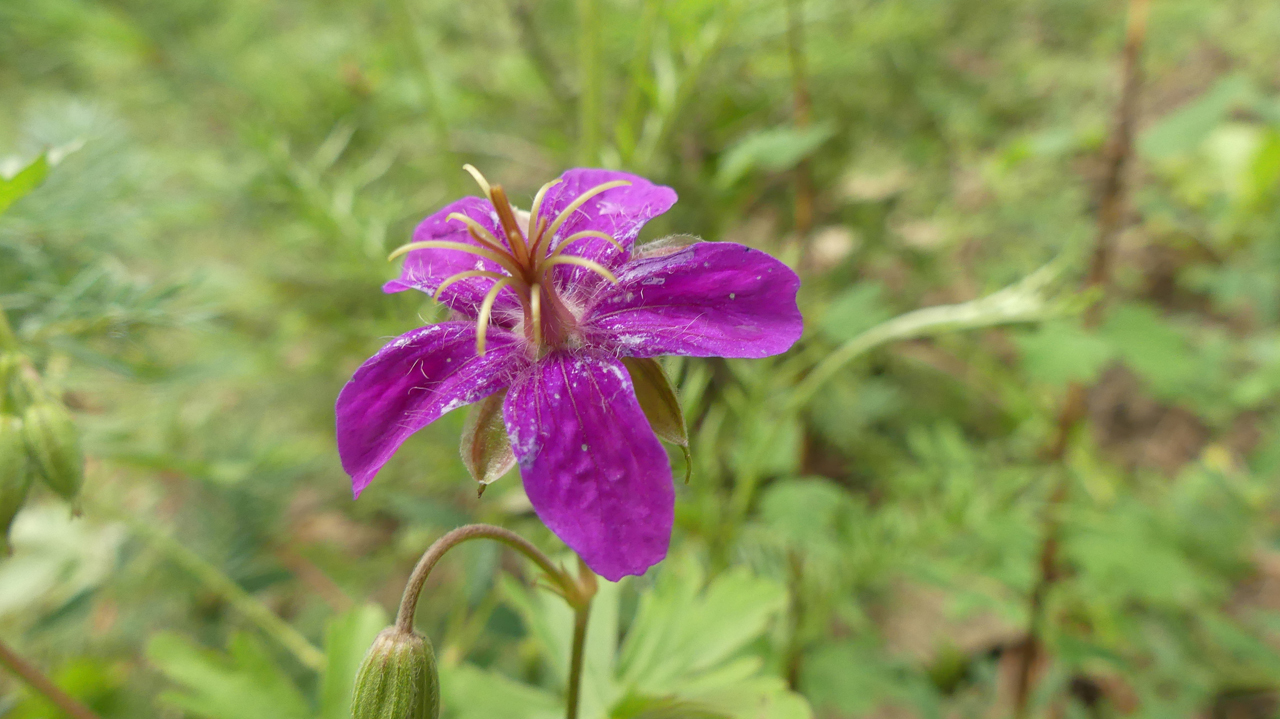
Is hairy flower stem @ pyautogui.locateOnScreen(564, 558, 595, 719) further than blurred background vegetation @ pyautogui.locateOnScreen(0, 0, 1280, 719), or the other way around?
blurred background vegetation @ pyautogui.locateOnScreen(0, 0, 1280, 719)

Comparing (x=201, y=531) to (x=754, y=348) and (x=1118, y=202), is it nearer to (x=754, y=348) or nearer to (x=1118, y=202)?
(x=754, y=348)

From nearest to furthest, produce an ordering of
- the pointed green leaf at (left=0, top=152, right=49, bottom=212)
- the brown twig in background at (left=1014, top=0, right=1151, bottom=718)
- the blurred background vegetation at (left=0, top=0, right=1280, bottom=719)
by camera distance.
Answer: the pointed green leaf at (left=0, top=152, right=49, bottom=212) → the blurred background vegetation at (left=0, top=0, right=1280, bottom=719) → the brown twig in background at (left=1014, top=0, right=1151, bottom=718)

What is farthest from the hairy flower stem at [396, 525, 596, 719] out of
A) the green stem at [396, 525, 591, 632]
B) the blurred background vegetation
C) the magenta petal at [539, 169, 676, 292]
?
the magenta petal at [539, 169, 676, 292]

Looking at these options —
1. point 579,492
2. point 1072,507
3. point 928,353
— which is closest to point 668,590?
point 579,492

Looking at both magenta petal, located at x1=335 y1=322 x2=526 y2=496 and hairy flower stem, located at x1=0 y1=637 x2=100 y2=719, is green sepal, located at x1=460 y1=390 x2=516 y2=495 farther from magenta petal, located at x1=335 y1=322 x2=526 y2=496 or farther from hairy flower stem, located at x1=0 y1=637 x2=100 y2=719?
hairy flower stem, located at x1=0 y1=637 x2=100 y2=719

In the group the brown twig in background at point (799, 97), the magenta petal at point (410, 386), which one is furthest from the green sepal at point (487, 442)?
the brown twig in background at point (799, 97)

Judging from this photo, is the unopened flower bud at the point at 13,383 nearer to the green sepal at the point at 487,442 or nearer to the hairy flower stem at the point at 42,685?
the hairy flower stem at the point at 42,685
